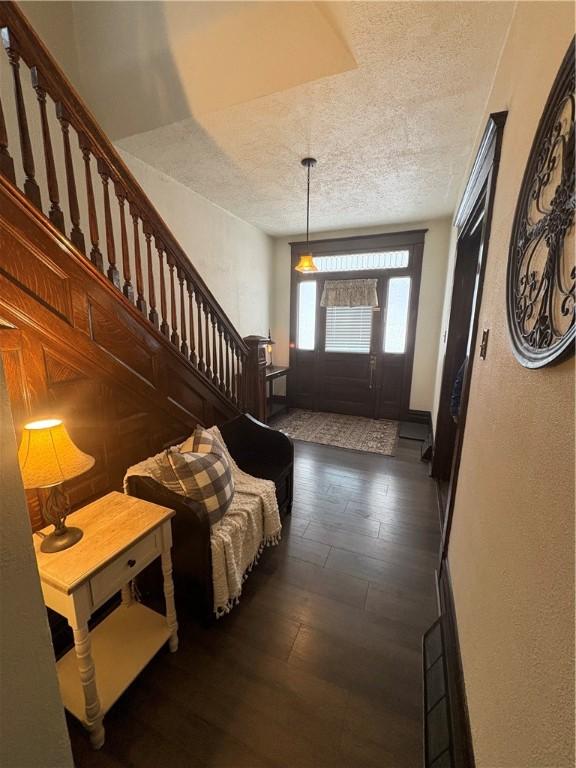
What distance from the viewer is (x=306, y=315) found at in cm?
508

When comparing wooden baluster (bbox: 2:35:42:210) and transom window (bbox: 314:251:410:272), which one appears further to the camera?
transom window (bbox: 314:251:410:272)

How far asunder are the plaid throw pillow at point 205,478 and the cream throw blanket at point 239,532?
0.10 metres

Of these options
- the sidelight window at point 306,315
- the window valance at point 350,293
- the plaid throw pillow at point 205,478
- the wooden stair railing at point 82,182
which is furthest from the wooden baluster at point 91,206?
the sidelight window at point 306,315

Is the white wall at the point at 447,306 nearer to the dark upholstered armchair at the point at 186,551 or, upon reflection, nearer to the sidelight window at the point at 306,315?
the sidelight window at the point at 306,315

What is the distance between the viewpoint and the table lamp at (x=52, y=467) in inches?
40.8

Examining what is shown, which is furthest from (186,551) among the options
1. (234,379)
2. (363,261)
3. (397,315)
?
(363,261)

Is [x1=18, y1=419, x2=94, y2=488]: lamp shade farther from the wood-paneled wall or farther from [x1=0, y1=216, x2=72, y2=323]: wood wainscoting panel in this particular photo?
[x1=0, y1=216, x2=72, y2=323]: wood wainscoting panel

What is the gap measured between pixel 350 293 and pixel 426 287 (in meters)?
1.06

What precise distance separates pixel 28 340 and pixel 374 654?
208 centimetres

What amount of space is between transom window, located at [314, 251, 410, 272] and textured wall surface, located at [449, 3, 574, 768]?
3017mm

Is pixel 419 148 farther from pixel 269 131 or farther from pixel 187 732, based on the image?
pixel 187 732

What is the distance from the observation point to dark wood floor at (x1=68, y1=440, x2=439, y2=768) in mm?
1116

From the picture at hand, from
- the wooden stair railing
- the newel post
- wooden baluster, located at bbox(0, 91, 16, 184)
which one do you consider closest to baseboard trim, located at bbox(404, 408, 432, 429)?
the newel post

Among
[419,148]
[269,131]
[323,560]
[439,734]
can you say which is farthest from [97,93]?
[439,734]
